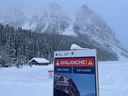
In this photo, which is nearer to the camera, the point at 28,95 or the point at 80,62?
the point at 80,62

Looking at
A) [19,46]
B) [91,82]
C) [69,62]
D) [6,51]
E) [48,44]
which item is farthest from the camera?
[48,44]

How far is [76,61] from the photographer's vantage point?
683 centimetres

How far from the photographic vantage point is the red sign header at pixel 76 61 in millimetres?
6547

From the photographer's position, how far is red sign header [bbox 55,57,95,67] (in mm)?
6547

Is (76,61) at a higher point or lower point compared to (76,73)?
higher

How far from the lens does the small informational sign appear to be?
6.46 metres

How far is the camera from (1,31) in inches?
3989

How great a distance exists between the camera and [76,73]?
6816 mm

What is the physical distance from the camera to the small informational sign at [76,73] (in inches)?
254

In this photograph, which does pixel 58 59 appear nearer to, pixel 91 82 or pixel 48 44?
pixel 91 82

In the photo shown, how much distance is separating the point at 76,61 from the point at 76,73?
265mm

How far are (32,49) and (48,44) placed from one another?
41.9 feet

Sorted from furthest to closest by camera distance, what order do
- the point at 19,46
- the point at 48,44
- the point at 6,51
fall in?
the point at 48,44, the point at 19,46, the point at 6,51

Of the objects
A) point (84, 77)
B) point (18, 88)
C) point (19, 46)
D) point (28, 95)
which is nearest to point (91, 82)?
point (84, 77)
